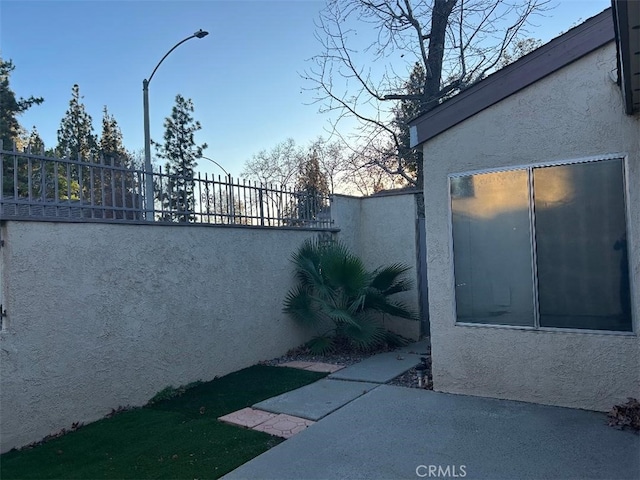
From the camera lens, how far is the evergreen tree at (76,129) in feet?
Answer: 78.5

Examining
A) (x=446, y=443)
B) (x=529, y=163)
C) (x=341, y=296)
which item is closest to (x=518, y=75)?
(x=529, y=163)

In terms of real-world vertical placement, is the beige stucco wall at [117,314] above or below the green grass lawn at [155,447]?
above

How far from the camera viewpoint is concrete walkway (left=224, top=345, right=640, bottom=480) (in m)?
3.30

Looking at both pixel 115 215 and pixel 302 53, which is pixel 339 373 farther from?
pixel 302 53

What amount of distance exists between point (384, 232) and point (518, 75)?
4.49 meters

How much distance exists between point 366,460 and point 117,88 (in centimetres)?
1512

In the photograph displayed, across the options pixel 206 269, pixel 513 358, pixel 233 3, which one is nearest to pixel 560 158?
pixel 513 358

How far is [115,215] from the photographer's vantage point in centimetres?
502

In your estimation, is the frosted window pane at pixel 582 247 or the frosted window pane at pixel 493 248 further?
the frosted window pane at pixel 493 248

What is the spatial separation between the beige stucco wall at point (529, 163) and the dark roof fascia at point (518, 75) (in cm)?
9

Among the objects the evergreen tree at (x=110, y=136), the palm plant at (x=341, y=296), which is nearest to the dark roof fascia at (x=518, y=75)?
the palm plant at (x=341, y=296)

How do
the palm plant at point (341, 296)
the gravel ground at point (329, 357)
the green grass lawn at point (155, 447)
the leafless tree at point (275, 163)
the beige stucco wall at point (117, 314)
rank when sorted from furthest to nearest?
the leafless tree at point (275, 163) → the palm plant at point (341, 296) → the gravel ground at point (329, 357) → the beige stucco wall at point (117, 314) → the green grass lawn at point (155, 447)

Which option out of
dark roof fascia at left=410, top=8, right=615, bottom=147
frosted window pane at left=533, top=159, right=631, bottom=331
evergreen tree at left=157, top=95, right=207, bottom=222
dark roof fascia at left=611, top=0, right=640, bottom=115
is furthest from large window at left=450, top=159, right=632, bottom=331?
evergreen tree at left=157, top=95, right=207, bottom=222

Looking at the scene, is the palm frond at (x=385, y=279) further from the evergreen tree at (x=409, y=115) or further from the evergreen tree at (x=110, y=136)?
the evergreen tree at (x=110, y=136)
